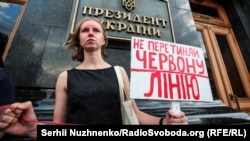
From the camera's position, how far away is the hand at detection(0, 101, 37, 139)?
0.90 m

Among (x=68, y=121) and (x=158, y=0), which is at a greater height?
(x=158, y=0)

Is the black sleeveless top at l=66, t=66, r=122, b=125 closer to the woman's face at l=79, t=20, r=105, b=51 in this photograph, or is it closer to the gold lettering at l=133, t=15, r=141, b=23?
the woman's face at l=79, t=20, r=105, b=51

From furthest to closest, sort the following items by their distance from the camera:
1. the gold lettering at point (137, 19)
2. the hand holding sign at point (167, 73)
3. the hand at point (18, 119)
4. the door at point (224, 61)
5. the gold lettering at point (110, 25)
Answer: the door at point (224, 61), the gold lettering at point (137, 19), the gold lettering at point (110, 25), the hand holding sign at point (167, 73), the hand at point (18, 119)

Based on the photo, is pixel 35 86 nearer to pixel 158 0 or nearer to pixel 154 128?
pixel 154 128

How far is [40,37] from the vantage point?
2.73 m

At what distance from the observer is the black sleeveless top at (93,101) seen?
122cm

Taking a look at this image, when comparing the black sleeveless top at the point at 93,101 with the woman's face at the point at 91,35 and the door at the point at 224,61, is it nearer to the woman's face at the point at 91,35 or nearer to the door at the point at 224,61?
the woman's face at the point at 91,35

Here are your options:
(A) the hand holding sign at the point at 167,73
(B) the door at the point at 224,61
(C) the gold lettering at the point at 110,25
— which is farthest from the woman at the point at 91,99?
(B) the door at the point at 224,61

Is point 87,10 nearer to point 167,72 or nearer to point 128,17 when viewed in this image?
point 128,17

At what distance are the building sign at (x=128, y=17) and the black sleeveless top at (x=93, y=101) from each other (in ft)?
5.58

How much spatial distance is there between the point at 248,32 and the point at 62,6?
5807 mm

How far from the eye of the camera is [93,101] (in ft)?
4.10

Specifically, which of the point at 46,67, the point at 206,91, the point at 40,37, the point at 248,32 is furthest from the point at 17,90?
the point at 248,32

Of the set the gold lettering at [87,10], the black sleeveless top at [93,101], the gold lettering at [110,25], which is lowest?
the black sleeveless top at [93,101]
